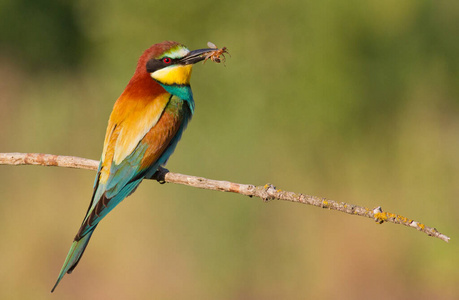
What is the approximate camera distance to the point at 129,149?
248cm

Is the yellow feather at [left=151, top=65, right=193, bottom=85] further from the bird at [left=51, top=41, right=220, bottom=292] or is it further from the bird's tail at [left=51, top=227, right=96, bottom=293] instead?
the bird's tail at [left=51, top=227, right=96, bottom=293]

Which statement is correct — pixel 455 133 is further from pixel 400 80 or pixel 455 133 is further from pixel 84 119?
pixel 84 119

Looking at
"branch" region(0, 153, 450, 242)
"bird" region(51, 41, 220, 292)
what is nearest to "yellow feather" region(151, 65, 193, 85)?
"bird" region(51, 41, 220, 292)

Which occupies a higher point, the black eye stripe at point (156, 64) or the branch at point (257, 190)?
the black eye stripe at point (156, 64)

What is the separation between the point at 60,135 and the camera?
18.3 feet

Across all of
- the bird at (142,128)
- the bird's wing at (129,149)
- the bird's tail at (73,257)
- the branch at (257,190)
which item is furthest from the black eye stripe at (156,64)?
the bird's tail at (73,257)

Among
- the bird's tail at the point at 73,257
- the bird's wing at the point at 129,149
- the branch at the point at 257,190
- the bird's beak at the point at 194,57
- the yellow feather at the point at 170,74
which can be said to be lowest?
the bird's tail at the point at 73,257

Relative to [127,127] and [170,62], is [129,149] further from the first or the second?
[170,62]

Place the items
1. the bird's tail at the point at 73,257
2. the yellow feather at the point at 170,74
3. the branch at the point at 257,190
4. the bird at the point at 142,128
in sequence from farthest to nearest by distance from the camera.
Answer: the yellow feather at the point at 170,74, the bird at the point at 142,128, the bird's tail at the point at 73,257, the branch at the point at 257,190

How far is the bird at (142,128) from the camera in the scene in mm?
2378

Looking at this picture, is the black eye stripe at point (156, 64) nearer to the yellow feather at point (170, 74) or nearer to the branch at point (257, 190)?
the yellow feather at point (170, 74)

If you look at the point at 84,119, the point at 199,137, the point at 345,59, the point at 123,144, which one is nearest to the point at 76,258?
the point at 123,144

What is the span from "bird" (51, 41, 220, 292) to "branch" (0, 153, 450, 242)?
9 cm


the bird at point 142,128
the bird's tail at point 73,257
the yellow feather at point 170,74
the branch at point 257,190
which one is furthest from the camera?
the yellow feather at point 170,74
